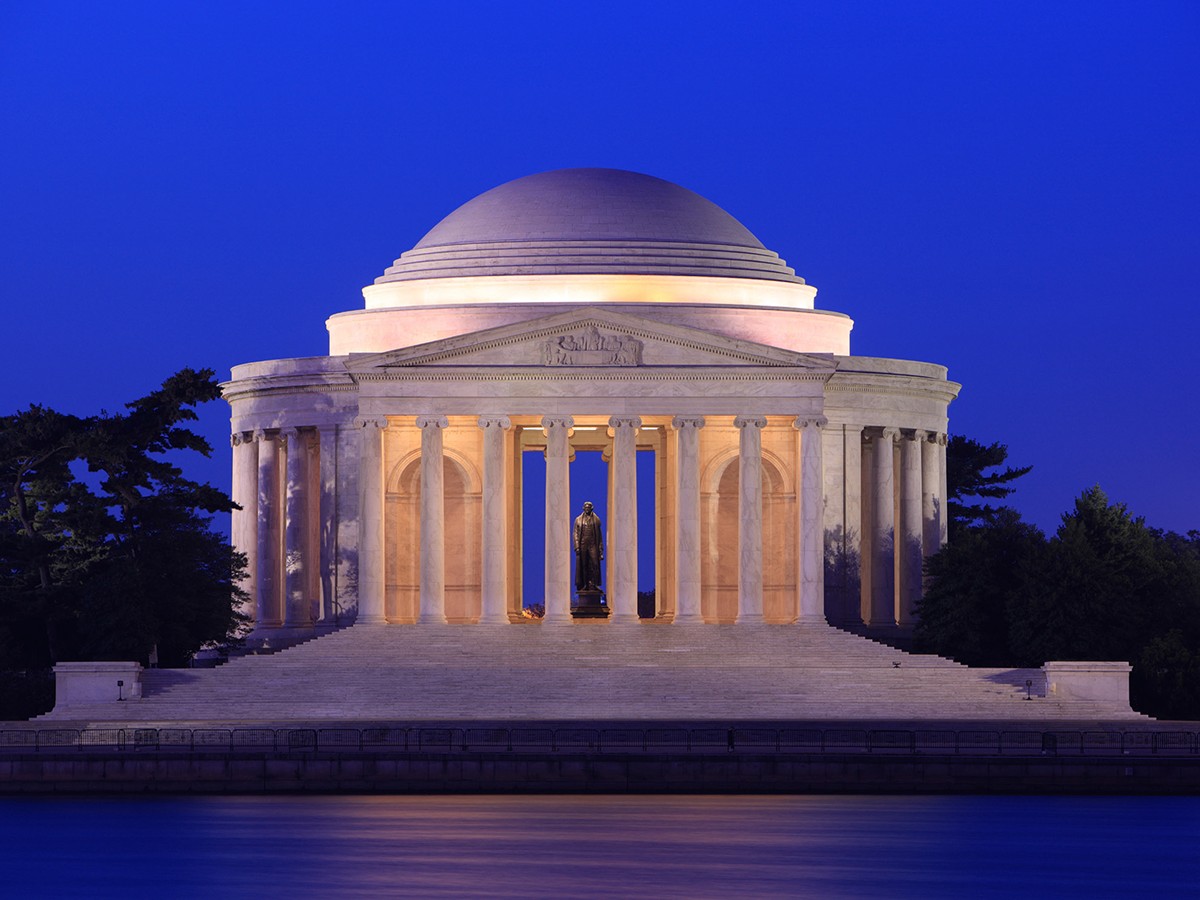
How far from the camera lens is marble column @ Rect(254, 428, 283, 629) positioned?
135m

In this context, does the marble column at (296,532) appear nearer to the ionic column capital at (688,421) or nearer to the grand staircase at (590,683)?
the grand staircase at (590,683)

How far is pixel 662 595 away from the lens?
13300 cm

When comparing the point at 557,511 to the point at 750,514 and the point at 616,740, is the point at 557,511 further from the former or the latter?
the point at 616,740

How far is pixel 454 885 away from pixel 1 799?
20919mm

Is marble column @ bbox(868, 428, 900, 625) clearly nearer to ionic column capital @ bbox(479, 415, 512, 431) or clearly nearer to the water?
ionic column capital @ bbox(479, 415, 512, 431)

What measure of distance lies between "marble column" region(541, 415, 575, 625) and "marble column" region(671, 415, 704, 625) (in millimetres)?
4499

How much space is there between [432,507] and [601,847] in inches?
1933

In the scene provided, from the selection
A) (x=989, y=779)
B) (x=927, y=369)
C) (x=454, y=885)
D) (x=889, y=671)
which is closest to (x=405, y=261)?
(x=927, y=369)

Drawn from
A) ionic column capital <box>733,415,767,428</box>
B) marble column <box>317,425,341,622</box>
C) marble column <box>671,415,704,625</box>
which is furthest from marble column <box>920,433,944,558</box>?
marble column <box>317,425,341,622</box>

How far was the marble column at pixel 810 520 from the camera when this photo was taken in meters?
123

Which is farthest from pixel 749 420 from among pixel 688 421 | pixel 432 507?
pixel 432 507

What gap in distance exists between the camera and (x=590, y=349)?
123 m

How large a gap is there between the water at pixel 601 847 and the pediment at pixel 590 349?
38.7 meters

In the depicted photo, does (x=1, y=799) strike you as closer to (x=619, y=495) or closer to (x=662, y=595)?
(x=619, y=495)
